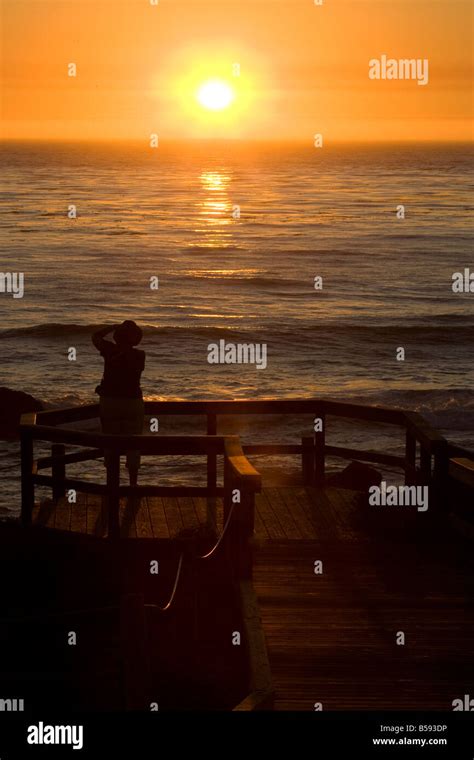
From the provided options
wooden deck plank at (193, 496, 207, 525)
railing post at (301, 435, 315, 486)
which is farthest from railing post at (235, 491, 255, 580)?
railing post at (301, 435, 315, 486)

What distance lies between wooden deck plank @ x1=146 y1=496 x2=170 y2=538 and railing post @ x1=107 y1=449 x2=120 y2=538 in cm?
78

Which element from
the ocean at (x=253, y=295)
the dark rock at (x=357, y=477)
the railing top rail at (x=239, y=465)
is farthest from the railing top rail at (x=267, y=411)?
the ocean at (x=253, y=295)

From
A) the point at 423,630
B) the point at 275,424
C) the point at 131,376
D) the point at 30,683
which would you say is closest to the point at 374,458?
the point at 131,376

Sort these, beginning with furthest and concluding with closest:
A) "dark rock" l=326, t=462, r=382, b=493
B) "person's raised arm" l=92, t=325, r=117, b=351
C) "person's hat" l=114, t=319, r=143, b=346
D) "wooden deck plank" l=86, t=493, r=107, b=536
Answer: "dark rock" l=326, t=462, r=382, b=493 → "person's raised arm" l=92, t=325, r=117, b=351 → "person's hat" l=114, t=319, r=143, b=346 → "wooden deck plank" l=86, t=493, r=107, b=536

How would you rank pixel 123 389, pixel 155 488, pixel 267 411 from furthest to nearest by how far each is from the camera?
pixel 267 411 < pixel 123 389 < pixel 155 488

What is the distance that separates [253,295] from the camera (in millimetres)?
56500

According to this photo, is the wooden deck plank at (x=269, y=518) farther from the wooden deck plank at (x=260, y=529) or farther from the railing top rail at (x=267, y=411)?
the railing top rail at (x=267, y=411)

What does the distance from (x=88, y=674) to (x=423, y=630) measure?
2.65 meters

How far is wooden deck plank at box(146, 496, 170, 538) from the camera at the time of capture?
37.2ft

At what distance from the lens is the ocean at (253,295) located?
33.5 metres

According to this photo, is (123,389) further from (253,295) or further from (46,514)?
(253,295)

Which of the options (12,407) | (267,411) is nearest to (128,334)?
(267,411)

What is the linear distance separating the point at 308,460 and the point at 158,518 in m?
2.23

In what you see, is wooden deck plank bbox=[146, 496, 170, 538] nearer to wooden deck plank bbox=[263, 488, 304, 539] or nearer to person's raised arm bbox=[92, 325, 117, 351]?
wooden deck plank bbox=[263, 488, 304, 539]
